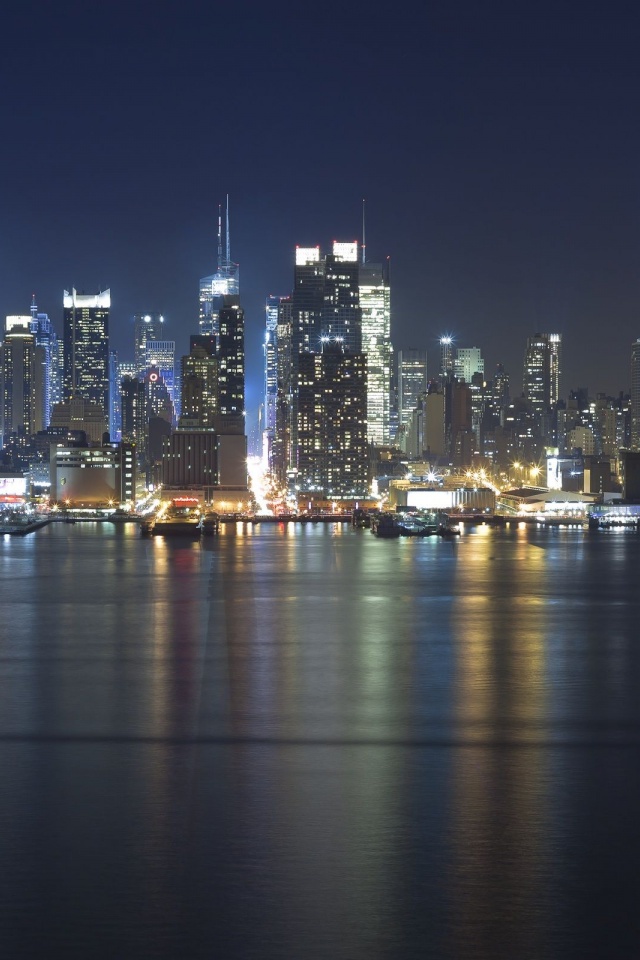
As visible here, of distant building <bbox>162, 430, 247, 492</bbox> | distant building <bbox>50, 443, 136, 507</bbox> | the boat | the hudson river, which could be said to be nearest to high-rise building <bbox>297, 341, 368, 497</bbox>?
distant building <bbox>162, 430, 247, 492</bbox>

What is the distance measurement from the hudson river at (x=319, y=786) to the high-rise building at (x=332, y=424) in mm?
108178

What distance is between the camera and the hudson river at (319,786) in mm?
7488

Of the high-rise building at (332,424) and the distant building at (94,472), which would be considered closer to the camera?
the distant building at (94,472)

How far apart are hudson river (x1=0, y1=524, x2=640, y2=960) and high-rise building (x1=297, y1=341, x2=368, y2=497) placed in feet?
355

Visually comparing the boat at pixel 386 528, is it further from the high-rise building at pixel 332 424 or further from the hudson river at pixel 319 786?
the high-rise building at pixel 332 424

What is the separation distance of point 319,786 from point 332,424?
410ft

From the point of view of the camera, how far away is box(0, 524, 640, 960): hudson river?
24.6 feet

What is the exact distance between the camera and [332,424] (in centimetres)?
13538

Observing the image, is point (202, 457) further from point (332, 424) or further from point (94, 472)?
point (94, 472)

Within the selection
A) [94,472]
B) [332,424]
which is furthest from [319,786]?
[332,424]

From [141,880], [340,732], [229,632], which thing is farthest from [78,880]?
[229,632]

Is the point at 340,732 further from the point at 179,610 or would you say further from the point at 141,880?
the point at 179,610

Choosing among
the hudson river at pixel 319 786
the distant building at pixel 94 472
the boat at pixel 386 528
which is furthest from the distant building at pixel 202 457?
the hudson river at pixel 319 786

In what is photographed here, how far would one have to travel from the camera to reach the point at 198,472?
145 metres
